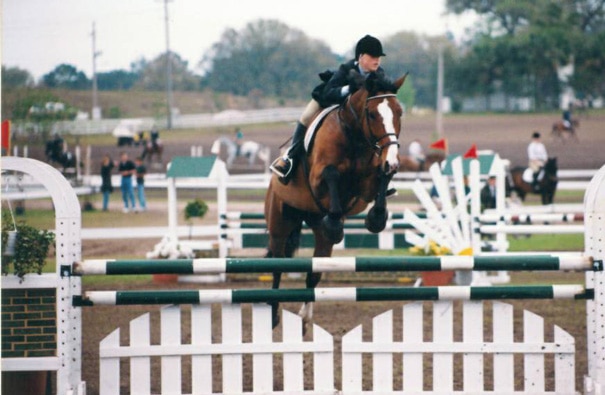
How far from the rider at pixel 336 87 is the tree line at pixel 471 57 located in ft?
96.0

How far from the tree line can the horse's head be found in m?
30.3

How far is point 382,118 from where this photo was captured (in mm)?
5121

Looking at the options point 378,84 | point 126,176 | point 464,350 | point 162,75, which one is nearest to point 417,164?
point 126,176

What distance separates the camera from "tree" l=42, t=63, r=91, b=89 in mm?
22203

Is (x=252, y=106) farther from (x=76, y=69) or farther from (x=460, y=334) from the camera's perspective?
(x=460, y=334)

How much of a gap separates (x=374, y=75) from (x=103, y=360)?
2319mm

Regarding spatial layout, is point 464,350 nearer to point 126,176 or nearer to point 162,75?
point 126,176

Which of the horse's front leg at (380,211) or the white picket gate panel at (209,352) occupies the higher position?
the horse's front leg at (380,211)

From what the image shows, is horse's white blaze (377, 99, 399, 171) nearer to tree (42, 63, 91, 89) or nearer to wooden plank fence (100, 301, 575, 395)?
wooden plank fence (100, 301, 575, 395)

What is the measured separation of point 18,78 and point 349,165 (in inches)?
671

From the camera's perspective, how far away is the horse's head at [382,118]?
5031 mm

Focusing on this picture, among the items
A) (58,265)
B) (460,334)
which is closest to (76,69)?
(460,334)

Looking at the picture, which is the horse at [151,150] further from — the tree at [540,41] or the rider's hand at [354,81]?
the rider's hand at [354,81]

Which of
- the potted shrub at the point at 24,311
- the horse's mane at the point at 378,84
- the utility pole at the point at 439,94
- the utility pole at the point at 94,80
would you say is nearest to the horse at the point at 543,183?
the utility pole at the point at 94,80
